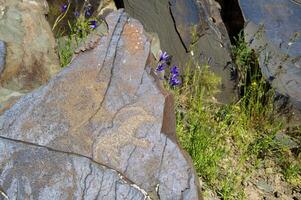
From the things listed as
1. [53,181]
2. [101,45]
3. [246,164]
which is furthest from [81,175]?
[246,164]

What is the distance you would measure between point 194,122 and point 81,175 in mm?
1451

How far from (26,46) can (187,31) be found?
1631 millimetres

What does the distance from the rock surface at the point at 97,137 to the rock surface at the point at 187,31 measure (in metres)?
1.48

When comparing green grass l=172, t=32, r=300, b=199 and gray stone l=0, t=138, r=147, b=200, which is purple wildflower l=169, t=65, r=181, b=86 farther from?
gray stone l=0, t=138, r=147, b=200

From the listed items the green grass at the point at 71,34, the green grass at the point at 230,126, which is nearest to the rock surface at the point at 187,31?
the green grass at the point at 230,126

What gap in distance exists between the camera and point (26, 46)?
355 cm

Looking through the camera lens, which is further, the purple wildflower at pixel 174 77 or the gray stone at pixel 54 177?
the purple wildflower at pixel 174 77

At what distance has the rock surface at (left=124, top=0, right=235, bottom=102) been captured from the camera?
186 inches

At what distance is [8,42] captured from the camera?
351 cm

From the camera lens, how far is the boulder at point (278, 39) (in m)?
4.61

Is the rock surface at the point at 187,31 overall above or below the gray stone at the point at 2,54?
below

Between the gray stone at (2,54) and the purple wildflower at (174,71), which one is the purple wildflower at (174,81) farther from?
the gray stone at (2,54)

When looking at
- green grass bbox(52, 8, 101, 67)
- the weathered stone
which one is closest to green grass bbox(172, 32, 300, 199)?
green grass bbox(52, 8, 101, 67)

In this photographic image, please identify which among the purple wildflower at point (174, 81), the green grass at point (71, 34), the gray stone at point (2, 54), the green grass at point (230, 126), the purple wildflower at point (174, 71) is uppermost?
the gray stone at point (2, 54)
